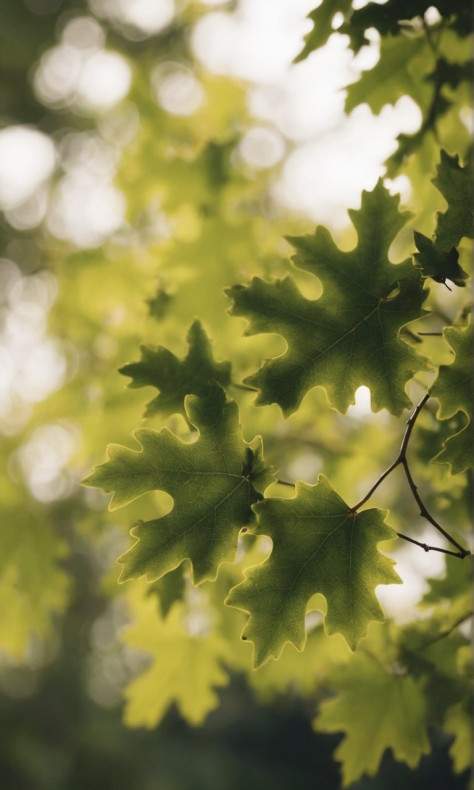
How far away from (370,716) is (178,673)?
860 mm

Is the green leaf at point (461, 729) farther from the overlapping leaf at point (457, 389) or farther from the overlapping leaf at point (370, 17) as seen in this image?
the overlapping leaf at point (370, 17)

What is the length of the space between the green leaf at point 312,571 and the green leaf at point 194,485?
0.20 ft

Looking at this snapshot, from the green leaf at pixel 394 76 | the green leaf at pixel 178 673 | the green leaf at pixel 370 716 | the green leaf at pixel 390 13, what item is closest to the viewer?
the green leaf at pixel 390 13

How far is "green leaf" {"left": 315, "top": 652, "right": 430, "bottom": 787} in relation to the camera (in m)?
1.71

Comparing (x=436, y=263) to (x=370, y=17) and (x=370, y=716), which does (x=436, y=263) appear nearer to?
(x=370, y=17)

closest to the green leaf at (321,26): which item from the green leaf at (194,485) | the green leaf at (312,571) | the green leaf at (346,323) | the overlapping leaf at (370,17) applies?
the overlapping leaf at (370,17)

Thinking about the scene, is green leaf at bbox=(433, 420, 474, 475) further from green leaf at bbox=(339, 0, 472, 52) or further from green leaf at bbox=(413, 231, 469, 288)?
green leaf at bbox=(339, 0, 472, 52)

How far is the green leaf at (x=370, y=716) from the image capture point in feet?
5.62

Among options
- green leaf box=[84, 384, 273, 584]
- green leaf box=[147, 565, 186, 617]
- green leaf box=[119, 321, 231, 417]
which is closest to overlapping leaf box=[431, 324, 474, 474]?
green leaf box=[84, 384, 273, 584]

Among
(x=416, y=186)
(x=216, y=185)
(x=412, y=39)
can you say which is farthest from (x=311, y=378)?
(x=216, y=185)

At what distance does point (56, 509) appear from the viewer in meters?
3.43

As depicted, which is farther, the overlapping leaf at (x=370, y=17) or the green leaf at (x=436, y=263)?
the overlapping leaf at (x=370, y=17)

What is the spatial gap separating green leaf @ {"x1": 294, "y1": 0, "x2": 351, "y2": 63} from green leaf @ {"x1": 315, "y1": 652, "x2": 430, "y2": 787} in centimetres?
156

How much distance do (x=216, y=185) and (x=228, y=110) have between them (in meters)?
0.90
